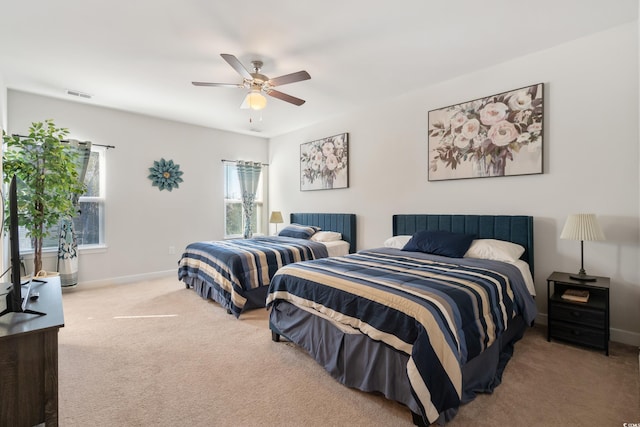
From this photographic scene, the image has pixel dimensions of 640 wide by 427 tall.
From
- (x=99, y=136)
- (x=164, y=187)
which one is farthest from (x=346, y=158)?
(x=99, y=136)

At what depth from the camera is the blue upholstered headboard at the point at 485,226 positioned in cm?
301

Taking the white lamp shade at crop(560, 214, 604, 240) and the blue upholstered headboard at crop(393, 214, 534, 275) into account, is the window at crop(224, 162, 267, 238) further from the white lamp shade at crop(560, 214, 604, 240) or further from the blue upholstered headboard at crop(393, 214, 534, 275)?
the white lamp shade at crop(560, 214, 604, 240)

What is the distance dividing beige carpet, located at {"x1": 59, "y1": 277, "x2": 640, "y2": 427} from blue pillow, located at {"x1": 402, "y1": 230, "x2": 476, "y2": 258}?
952 mm

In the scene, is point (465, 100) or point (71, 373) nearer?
point (71, 373)

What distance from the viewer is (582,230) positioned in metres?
2.50

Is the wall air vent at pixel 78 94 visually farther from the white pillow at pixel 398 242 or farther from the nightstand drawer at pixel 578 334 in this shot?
the nightstand drawer at pixel 578 334

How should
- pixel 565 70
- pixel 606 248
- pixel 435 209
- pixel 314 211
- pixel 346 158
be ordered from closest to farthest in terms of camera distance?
pixel 606 248 → pixel 565 70 → pixel 435 209 → pixel 346 158 → pixel 314 211

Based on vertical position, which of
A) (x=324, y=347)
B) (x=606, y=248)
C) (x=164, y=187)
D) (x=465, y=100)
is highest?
(x=465, y=100)

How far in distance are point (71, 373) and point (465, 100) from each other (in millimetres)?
4454

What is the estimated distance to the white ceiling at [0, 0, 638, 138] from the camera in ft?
7.57

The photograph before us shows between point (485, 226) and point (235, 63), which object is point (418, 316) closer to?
point (485, 226)

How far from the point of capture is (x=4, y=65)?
3.21 meters

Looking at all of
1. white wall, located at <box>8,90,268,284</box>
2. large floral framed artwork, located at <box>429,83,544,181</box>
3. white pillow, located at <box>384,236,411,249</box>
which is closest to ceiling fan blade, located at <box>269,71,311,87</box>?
large floral framed artwork, located at <box>429,83,544,181</box>

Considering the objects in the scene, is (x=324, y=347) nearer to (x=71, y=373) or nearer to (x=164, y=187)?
(x=71, y=373)
